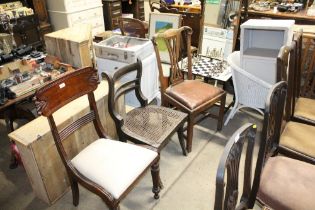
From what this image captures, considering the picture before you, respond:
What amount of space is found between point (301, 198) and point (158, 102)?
5.62ft

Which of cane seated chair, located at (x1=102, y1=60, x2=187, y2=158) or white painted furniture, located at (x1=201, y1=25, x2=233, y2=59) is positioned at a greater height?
white painted furniture, located at (x1=201, y1=25, x2=233, y2=59)

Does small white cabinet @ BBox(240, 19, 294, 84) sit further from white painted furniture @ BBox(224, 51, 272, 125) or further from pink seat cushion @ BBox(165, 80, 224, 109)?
pink seat cushion @ BBox(165, 80, 224, 109)

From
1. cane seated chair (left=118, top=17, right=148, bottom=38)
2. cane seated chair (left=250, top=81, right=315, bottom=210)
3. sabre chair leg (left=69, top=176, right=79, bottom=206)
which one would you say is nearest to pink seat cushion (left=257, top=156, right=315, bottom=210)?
cane seated chair (left=250, top=81, right=315, bottom=210)

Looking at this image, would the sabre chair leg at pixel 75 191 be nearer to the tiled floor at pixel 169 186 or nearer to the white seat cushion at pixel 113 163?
the tiled floor at pixel 169 186

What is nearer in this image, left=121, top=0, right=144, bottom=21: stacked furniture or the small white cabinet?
the small white cabinet

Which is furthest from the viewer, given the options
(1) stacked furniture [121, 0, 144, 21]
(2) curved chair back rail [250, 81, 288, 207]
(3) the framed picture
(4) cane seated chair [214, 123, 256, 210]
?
(1) stacked furniture [121, 0, 144, 21]

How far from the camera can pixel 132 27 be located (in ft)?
10.5

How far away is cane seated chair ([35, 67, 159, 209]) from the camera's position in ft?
4.55

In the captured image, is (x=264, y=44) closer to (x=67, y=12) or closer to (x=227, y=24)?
(x=227, y=24)

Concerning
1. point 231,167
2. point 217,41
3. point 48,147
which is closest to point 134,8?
point 217,41

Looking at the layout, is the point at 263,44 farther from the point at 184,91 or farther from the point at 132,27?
the point at 132,27

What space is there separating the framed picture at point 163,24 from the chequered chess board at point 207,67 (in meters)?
0.39

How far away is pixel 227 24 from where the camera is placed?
2816 millimetres

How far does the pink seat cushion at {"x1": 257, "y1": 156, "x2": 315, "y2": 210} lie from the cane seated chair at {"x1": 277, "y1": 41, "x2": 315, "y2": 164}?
0.10 metres
